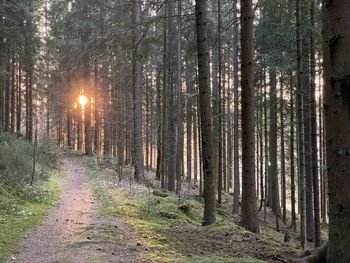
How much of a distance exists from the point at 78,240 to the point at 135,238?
983mm

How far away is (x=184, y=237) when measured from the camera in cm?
791

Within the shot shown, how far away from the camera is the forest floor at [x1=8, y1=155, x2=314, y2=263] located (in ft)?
20.5

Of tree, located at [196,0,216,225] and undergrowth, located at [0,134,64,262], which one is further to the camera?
tree, located at [196,0,216,225]

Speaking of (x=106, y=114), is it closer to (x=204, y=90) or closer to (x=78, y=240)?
(x=204, y=90)

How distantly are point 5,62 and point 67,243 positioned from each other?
63.9 ft


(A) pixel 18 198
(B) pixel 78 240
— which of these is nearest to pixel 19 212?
(A) pixel 18 198

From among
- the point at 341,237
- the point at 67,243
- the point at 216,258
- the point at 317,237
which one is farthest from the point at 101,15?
the point at 341,237

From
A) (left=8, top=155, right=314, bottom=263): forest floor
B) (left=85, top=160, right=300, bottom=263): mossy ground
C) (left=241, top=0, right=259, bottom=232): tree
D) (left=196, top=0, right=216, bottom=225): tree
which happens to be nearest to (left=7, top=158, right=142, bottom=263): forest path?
(left=8, top=155, right=314, bottom=263): forest floor

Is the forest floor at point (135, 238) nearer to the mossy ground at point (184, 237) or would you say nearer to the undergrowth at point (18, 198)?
the mossy ground at point (184, 237)

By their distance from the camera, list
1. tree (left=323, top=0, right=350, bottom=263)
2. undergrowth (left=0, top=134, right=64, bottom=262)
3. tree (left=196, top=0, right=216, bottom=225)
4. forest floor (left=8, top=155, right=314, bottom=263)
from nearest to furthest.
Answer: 1. tree (left=323, top=0, right=350, bottom=263)
2. forest floor (left=8, top=155, right=314, bottom=263)
3. undergrowth (left=0, top=134, right=64, bottom=262)
4. tree (left=196, top=0, right=216, bottom=225)

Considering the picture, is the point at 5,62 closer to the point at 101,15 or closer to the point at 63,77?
the point at 101,15

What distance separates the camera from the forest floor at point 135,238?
6.25 m

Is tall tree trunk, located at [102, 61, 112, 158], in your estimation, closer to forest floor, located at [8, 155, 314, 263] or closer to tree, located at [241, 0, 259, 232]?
forest floor, located at [8, 155, 314, 263]

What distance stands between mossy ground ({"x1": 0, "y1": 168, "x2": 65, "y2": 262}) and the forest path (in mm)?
185
